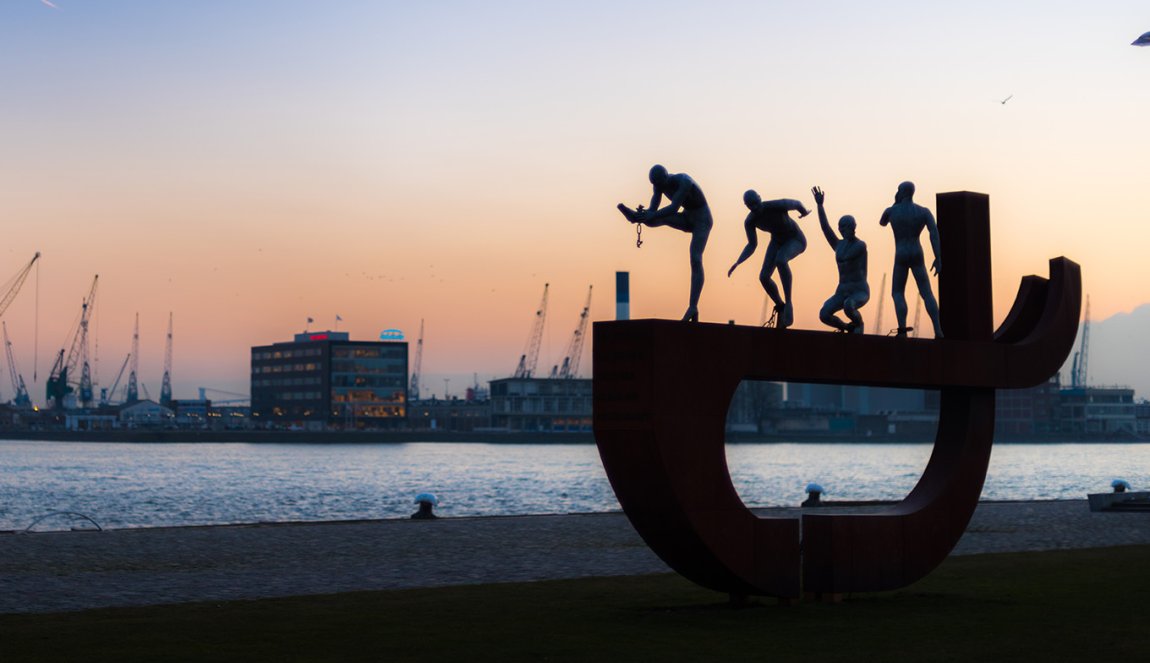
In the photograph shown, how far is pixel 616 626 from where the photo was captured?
16.6 metres

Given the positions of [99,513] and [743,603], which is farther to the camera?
[99,513]

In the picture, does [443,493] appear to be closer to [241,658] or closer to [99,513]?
[99,513]

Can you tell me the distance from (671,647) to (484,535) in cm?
1777

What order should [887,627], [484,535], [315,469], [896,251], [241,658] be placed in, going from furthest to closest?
[315,469] < [484,535] < [896,251] < [887,627] < [241,658]

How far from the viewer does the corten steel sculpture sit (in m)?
17.1

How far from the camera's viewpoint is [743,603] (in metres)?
18.5

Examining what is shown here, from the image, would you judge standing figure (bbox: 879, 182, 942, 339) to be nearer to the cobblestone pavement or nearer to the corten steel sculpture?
the corten steel sculpture

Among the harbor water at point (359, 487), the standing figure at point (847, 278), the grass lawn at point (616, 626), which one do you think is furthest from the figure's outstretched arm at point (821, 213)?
the harbor water at point (359, 487)

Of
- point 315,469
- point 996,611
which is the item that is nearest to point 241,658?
point 996,611

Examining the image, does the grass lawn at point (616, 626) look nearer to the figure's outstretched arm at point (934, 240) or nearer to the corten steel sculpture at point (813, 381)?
the corten steel sculpture at point (813, 381)

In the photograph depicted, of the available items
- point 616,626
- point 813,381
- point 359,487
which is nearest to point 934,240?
point 813,381

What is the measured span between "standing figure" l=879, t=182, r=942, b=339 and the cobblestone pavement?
6837 mm

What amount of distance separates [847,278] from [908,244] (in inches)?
49.6

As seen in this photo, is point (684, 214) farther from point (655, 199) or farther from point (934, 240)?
point (934, 240)
